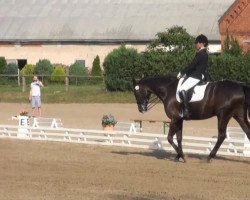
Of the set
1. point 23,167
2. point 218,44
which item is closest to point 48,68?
point 218,44

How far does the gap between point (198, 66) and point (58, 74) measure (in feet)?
119

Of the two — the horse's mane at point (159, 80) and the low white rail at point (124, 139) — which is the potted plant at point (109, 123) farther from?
the horse's mane at point (159, 80)

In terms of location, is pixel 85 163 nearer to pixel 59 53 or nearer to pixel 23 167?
pixel 23 167

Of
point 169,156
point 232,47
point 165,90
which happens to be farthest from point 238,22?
point 165,90

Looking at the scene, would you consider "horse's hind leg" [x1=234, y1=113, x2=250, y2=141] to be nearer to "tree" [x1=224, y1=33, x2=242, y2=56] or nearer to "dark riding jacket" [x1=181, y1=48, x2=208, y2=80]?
"dark riding jacket" [x1=181, y1=48, x2=208, y2=80]

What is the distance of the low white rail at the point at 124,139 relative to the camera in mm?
19938

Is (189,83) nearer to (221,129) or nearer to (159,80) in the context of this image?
(159,80)

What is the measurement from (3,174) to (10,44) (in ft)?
158

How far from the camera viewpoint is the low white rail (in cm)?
1994

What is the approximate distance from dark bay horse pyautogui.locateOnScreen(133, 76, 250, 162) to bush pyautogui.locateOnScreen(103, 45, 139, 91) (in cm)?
2640

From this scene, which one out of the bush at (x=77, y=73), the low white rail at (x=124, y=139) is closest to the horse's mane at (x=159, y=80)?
the low white rail at (x=124, y=139)

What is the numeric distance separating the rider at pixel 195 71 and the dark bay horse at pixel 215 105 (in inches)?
9.8

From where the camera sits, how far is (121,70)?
151ft

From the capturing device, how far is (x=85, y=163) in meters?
18.1
